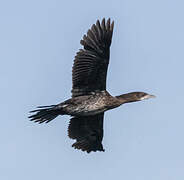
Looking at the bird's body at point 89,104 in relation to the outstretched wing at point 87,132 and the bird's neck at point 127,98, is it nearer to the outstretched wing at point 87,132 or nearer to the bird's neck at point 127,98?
the bird's neck at point 127,98

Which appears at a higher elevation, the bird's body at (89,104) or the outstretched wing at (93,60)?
the outstretched wing at (93,60)

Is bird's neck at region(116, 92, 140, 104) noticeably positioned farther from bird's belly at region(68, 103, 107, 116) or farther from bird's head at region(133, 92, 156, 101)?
bird's belly at region(68, 103, 107, 116)

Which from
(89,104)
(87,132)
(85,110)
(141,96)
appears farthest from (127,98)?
(87,132)

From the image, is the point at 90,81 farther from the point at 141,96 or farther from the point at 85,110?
the point at 141,96

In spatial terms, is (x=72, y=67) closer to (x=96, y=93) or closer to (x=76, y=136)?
(x=96, y=93)

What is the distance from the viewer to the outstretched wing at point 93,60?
1858cm

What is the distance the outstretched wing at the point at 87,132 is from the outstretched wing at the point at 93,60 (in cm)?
118

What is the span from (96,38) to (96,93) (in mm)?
1368

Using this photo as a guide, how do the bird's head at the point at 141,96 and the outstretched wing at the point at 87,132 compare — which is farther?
the outstretched wing at the point at 87,132

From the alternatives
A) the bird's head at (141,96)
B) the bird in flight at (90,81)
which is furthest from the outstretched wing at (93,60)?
the bird's head at (141,96)

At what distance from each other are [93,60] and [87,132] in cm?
227

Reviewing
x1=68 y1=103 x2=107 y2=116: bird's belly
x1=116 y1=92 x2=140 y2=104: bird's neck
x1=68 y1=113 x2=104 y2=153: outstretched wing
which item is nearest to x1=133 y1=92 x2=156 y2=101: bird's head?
x1=116 y1=92 x2=140 y2=104: bird's neck

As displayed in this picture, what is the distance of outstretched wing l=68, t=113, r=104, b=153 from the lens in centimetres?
1975

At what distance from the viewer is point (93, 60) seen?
18656mm
